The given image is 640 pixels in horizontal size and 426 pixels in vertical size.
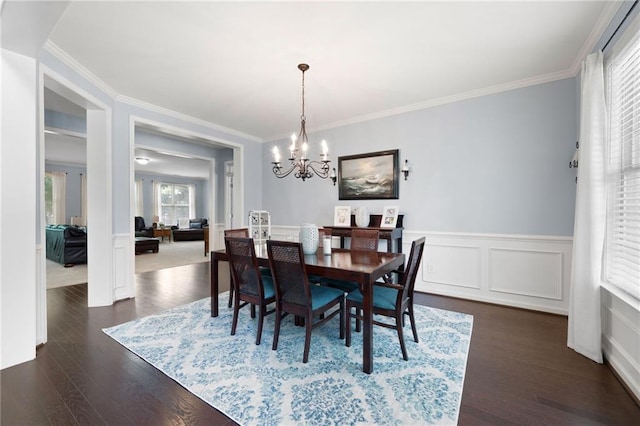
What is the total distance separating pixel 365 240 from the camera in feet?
10.6

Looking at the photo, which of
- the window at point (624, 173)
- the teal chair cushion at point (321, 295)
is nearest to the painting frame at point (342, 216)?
the teal chair cushion at point (321, 295)

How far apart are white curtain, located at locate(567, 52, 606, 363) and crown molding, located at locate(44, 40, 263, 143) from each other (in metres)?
4.56

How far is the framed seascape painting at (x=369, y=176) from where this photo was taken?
4027 mm

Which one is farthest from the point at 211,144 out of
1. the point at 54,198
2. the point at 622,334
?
the point at 622,334

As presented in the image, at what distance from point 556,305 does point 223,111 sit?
16.0ft

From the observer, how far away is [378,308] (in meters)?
2.18

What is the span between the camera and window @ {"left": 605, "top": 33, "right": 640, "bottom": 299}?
182 centimetres

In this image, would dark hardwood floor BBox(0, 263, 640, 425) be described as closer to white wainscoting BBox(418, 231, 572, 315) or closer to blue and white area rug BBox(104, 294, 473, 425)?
blue and white area rug BBox(104, 294, 473, 425)

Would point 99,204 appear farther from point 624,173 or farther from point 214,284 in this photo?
point 624,173

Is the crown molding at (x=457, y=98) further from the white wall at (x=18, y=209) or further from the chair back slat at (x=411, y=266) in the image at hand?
the white wall at (x=18, y=209)

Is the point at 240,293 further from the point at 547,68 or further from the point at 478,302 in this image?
the point at 547,68

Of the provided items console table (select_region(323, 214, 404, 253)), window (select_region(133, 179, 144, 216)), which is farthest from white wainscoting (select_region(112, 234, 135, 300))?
window (select_region(133, 179, 144, 216))

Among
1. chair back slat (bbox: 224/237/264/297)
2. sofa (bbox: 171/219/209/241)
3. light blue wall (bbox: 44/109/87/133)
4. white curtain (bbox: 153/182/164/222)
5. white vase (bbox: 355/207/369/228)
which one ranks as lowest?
sofa (bbox: 171/219/209/241)

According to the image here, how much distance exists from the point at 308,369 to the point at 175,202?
11.5 meters
